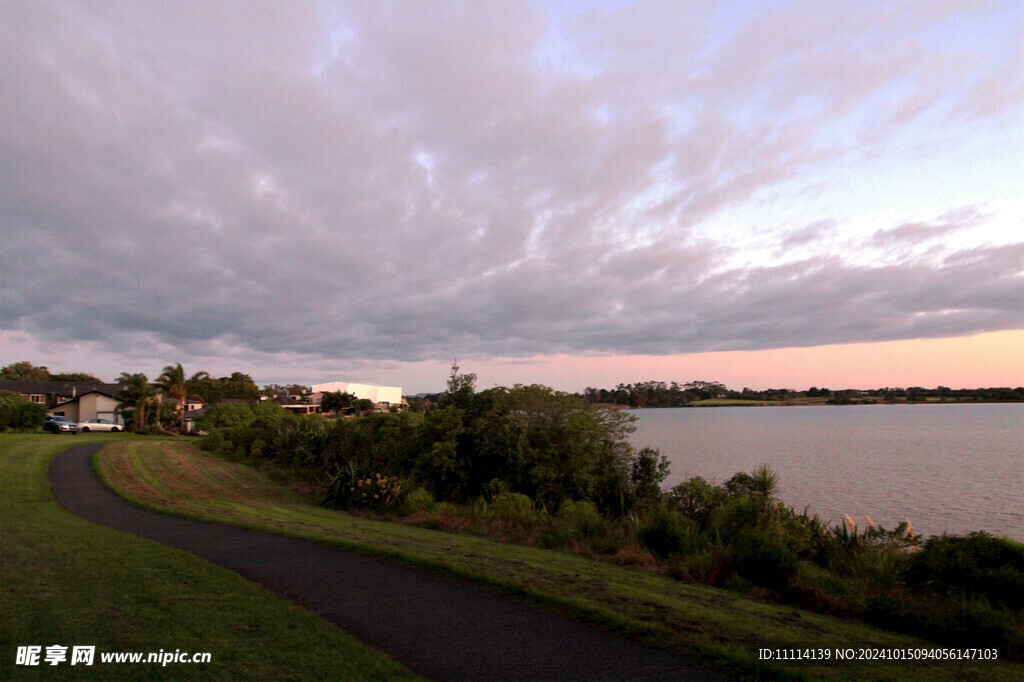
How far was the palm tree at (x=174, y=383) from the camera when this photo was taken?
62.4m

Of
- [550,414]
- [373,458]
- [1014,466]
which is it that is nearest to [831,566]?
[550,414]

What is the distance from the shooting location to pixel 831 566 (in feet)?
39.3

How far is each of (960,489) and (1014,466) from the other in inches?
402

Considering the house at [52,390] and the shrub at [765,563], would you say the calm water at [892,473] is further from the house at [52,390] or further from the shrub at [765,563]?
the house at [52,390]

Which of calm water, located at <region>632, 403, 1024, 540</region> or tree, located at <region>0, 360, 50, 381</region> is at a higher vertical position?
tree, located at <region>0, 360, 50, 381</region>

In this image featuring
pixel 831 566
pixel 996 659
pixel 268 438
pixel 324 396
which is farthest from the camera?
pixel 324 396

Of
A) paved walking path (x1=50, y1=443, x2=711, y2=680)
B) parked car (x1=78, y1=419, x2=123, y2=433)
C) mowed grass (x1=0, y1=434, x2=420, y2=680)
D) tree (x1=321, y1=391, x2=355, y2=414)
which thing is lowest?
paved walking path (x1=50, y1=443, x2=711, y2=680)

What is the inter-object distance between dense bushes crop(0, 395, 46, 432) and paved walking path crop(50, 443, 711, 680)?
49549 millimetres

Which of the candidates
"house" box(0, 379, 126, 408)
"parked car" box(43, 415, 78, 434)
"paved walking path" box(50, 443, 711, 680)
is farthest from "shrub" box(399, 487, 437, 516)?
"house" box(0, 379, 126, 408)

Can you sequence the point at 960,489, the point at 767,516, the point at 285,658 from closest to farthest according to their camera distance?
the point at 285,658
the point at 767,516
the point at 960,489

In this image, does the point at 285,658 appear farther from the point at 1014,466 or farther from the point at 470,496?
the point at 1014,466

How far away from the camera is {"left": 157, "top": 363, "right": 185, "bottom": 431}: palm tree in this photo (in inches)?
2457

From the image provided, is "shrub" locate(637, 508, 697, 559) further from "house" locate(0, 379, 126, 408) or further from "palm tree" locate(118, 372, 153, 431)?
"house" locate(0, 379, 126, 408)

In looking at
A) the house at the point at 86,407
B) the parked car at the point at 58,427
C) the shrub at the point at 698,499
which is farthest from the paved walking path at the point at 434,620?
the house at the point at 86,407
